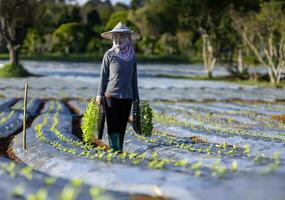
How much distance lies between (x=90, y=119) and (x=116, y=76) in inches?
36.2

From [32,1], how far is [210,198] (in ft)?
135

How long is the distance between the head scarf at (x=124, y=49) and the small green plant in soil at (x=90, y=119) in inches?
35.1

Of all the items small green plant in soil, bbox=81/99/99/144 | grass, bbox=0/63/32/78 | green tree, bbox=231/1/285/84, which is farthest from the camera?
grass, bbox=0/63/32/78

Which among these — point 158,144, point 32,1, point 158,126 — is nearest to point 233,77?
point 32,1

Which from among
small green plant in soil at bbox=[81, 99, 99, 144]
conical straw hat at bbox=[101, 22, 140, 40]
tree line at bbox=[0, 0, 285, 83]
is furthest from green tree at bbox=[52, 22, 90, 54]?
conical straw hat at bbox=[101, 22, 140, 40]

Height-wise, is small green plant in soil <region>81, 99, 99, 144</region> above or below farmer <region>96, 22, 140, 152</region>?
below

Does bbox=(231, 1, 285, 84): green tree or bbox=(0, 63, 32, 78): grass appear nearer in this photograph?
bbox=(231, 1, 285, 84): green tree

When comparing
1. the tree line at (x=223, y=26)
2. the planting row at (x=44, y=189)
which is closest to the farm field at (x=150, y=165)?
the planting row at (x=44, y=189)

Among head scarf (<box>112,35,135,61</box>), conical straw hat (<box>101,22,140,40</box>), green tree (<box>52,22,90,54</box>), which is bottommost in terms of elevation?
green tree (<box>52,22,90,54</box>)

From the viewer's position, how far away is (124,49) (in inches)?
310

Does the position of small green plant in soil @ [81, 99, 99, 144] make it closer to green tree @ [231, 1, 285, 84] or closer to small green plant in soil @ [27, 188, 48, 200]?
small green plant in soil @ [27, 188, 48, 200]

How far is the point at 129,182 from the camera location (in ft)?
18.0

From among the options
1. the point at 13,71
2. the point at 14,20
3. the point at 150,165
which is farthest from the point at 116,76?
the point at 14,20

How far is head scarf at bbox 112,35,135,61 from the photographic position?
7840 mm
